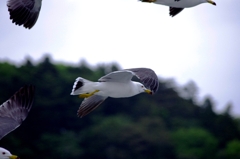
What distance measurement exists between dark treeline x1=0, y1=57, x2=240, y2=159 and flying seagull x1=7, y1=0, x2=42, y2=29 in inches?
948

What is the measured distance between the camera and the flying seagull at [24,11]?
524 inches

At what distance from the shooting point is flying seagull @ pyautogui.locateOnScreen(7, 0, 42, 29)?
1332cm

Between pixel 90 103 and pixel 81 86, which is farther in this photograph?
pixel 90 103

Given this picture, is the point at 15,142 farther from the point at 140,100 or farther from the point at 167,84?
the point at 167,84

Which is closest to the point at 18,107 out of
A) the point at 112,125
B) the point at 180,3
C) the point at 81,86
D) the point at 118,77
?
the point at 81,86

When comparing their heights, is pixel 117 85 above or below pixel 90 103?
above

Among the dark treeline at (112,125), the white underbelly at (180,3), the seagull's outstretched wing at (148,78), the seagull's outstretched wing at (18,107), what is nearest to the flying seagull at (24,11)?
the seagull's outstretched wing at (18,107)

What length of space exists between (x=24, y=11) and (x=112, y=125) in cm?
3116

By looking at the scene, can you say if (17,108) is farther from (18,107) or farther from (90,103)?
(90,103)

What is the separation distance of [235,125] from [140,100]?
5962 millimetres

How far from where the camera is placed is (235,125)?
4769 centimetres

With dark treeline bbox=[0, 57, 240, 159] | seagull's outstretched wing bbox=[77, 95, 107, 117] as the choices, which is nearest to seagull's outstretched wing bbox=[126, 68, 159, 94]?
seagull's outstretched wing bbox=[77, 95, 107, 117]

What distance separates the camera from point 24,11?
13.4 m

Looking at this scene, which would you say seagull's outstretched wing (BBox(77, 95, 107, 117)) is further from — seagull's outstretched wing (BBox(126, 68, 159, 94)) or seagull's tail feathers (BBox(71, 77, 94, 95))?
seagull's outstretched wing (BBox(126, 68, 159, 94))
